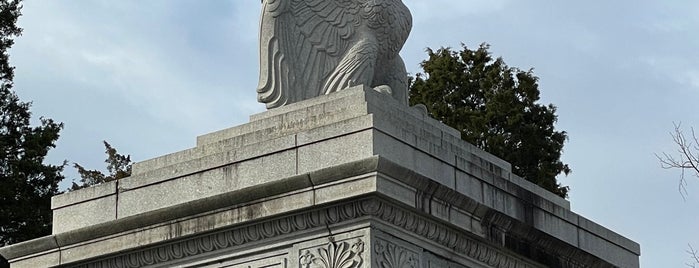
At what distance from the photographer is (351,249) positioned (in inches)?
476

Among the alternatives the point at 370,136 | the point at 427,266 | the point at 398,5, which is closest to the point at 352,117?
the point at 370,136

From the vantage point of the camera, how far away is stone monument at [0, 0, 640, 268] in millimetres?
12250

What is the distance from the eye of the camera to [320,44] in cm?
1442

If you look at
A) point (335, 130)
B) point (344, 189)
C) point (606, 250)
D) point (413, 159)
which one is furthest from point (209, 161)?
point (606, 250)

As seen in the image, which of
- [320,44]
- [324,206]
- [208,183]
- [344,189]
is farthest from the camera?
[320,44]

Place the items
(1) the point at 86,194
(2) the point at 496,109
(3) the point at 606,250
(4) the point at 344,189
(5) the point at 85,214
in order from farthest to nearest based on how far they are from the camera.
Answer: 1. (2) the point at 496,109
2. (3) the point at 606,250
3. (1) the point at 86,194
4. (5) the point at 85,214
5. (4) the point at 344,189

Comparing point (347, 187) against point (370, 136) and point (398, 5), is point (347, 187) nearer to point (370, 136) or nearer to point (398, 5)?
point (370, 136)

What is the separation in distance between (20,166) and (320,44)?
12.4 metres

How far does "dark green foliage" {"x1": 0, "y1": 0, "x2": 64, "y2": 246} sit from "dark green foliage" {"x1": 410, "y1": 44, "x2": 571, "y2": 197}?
7.00 metres

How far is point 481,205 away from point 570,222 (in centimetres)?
154

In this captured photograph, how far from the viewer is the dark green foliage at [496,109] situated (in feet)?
92.8

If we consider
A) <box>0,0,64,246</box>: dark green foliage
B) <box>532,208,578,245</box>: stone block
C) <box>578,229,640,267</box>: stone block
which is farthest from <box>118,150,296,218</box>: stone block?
<box>0,0,64,246</box>: dark green foliage

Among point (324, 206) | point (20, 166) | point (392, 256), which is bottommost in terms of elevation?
point (392, 256)

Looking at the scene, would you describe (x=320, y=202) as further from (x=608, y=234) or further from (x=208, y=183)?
(x=608, y=234)
